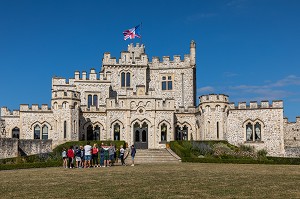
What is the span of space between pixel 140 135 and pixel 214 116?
391 inches

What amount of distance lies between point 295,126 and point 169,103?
17400 millimetres

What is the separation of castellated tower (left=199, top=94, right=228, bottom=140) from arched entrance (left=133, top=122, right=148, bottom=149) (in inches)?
298

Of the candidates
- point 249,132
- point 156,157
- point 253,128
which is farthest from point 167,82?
point 156,157

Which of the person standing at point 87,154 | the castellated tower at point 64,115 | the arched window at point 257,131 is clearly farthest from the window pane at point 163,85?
the person standing at point 87,154

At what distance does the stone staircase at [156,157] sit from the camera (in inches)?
1597

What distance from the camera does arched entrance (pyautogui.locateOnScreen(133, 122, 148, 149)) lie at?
2210 inches

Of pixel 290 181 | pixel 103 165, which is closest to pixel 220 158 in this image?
pixel 103 165

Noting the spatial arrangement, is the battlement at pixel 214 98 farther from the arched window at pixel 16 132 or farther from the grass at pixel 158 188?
the grass at pixel 158 188

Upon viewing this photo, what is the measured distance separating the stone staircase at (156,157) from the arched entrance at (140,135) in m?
7.35

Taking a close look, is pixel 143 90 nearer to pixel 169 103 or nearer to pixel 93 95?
pixel 169 103

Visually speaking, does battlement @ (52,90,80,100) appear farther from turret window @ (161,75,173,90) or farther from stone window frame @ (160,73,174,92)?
turret window @ (161,75,173,90)

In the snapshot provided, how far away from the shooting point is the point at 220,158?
133ft

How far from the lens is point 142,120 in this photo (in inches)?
2205

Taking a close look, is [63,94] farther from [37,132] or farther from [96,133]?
[96,133]
